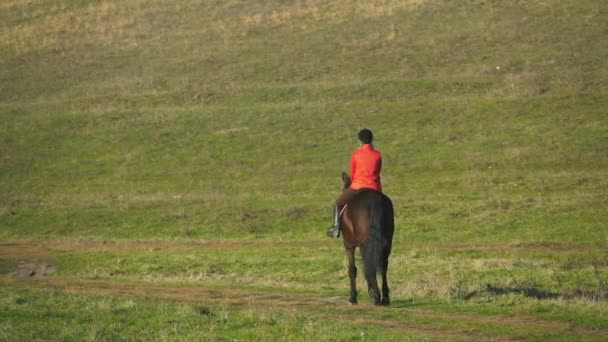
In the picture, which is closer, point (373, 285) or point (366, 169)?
point (373, 285)

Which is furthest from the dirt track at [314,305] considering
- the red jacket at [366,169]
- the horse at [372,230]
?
the red jacket at [366,169]

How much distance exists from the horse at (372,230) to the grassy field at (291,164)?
592mm

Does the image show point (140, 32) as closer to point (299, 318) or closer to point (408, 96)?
point (408, 96)

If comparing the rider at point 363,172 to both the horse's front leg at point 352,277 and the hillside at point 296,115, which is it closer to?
the horse's front leg at point 352,277

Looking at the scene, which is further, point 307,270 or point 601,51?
point 601,51

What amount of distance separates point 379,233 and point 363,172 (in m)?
1.23

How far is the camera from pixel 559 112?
163ft

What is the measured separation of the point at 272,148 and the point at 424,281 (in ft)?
86.6

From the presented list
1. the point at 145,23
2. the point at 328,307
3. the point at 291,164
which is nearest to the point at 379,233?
the point at 328,307

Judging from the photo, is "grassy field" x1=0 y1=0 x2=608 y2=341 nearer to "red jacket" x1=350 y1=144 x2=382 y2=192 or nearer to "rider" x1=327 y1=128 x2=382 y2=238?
"rider" x1=327 y1=128 x2=382 y2=238

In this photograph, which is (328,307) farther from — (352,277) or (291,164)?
(291,164)

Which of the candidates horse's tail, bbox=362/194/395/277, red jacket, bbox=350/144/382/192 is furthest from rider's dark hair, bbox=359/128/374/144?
horse's tail, bbox=362/194/395/277

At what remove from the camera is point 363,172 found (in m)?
19.0

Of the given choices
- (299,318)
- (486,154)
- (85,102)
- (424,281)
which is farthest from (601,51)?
(299,318)
